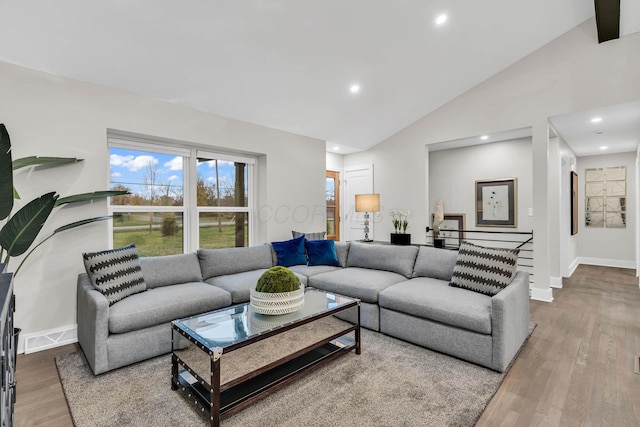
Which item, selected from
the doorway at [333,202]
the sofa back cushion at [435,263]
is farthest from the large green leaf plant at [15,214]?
the doorway at [333,202]

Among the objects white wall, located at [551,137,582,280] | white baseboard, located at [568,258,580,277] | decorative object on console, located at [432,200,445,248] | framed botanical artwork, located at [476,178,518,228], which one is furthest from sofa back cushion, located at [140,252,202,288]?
white baseboard, located at [568,258,580,277]

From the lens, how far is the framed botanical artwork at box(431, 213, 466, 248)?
5.92m

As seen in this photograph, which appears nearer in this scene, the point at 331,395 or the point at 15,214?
the point at 331,395

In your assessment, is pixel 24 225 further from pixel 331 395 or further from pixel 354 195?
pixel 354 195

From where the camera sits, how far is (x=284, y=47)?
10.8ft

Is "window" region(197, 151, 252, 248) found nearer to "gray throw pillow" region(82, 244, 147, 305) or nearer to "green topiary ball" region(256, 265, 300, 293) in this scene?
"gray throw pillow" region(82, 244, 147, 305)

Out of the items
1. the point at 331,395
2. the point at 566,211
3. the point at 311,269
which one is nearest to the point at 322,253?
the point at 311,269

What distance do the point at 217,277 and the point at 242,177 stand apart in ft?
5.68

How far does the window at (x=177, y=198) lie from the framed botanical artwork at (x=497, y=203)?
159 inches

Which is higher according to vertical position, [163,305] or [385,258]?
[385,258]

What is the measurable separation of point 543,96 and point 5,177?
18.2 feet

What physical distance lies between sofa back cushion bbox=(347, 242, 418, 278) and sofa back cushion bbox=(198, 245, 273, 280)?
1.12 m

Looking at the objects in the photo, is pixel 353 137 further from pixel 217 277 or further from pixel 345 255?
pixel 217 277

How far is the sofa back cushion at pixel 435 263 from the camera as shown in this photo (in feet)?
10.9
